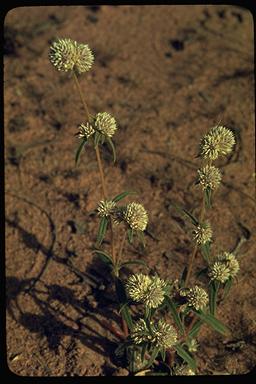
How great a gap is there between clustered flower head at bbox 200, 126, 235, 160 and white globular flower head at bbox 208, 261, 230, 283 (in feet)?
2.27

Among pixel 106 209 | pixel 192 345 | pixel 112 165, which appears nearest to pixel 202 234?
pixel 106 209

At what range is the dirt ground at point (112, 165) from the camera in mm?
4016

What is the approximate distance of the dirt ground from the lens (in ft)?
13.2

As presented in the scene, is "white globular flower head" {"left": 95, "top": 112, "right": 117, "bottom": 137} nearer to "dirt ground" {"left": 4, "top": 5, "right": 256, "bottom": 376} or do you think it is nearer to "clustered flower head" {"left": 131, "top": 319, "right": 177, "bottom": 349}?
"clustered flower head" {"left": 131, "top": 319, "right": 177, "bottom": 349}

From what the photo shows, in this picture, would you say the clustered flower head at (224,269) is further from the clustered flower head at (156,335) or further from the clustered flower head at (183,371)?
the clustered flower head at (183,371)

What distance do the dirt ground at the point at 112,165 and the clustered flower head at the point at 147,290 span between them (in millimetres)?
1018

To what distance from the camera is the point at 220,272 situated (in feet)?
10.3

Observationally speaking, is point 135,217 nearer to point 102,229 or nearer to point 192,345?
point 102,229

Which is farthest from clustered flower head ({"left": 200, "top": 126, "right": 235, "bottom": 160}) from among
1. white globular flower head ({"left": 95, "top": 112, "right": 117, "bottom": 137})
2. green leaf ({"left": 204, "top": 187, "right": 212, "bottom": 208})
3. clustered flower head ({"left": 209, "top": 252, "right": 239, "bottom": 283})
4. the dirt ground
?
the dirt ground

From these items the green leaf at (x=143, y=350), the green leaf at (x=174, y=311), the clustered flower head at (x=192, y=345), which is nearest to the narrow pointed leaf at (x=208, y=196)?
the green leaf at (x=174, y=311)

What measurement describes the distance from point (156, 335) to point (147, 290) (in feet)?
1.04
